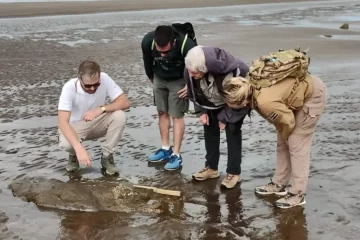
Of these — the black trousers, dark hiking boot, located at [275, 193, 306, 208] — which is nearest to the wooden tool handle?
the black trousers

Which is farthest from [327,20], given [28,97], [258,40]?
[28,97]

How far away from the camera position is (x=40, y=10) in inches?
1208

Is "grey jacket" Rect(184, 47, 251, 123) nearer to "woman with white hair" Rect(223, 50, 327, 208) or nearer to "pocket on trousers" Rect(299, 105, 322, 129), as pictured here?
"woman with white hair" Rect(223, 50, 327, 208)

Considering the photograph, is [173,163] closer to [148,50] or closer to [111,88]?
[111,88]

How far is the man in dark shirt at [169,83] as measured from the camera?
5.77 meters

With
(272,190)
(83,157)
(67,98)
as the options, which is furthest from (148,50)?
(272,190)

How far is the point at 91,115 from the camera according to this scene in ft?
18.7

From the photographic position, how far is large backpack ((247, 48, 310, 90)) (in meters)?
4.52

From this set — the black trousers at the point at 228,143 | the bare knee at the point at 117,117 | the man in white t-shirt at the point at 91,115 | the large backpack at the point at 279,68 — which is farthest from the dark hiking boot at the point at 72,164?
the large backpack at the point at 279,68

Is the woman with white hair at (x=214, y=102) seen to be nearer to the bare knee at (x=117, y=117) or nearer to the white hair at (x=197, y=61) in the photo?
the white hair at (x=197, y=61)

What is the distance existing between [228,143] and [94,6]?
1174 inches

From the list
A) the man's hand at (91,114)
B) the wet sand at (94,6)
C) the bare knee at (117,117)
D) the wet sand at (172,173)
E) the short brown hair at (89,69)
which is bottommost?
the wet sand at (94,6)

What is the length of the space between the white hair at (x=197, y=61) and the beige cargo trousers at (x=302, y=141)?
3.01 feet

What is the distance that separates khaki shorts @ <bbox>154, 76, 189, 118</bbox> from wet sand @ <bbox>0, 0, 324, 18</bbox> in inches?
929
